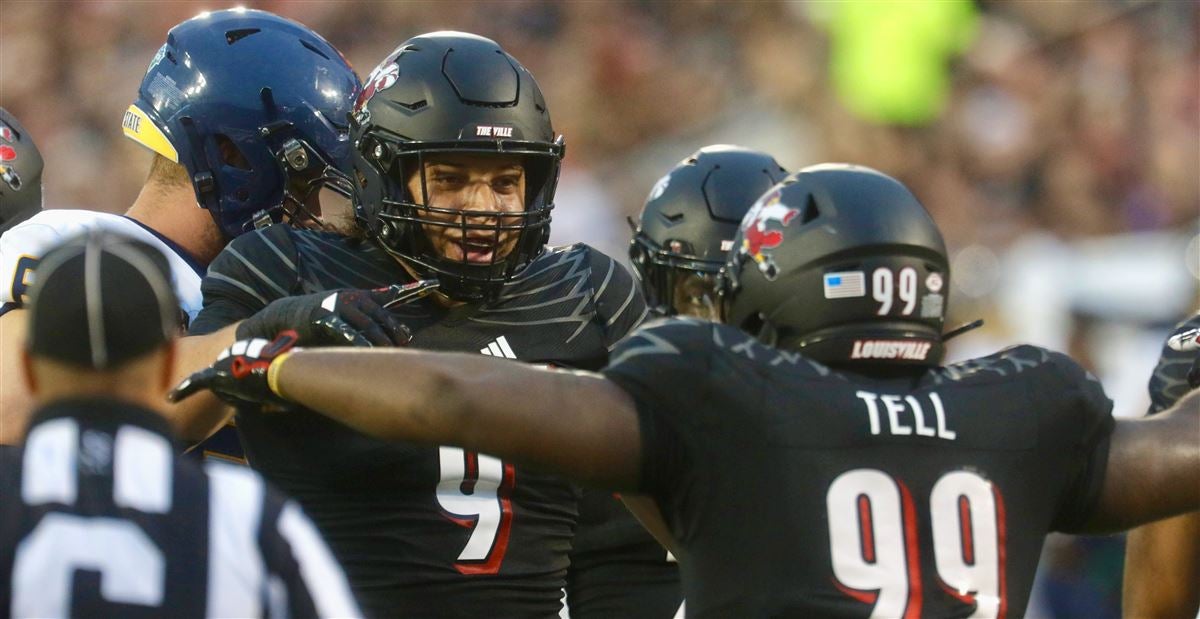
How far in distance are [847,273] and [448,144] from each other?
3.52ft

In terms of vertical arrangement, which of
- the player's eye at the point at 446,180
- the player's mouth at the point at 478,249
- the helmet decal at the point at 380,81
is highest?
the helmet decal at the point at 380,81

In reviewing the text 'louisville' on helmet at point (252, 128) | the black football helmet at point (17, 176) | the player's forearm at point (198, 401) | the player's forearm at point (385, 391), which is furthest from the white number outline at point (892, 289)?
the black football helmet at point (17, 176)

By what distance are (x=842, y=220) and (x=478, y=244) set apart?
3.13 ft

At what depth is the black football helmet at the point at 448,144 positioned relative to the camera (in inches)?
139

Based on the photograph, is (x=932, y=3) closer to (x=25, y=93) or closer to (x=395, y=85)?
(x=25, y=93)

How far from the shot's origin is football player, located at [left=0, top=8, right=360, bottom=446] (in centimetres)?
420

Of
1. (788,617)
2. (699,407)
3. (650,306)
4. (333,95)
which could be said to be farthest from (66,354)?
(650,306)

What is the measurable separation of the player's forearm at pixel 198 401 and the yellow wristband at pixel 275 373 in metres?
0.50

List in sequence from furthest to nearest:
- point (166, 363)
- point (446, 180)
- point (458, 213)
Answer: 1. point (446, 180)
2. point (458, 213)
3. point (166, 363)

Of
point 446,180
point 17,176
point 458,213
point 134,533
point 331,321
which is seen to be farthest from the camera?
point 17,176

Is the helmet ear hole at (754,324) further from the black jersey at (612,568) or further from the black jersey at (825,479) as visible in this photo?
the black jersey at (612,568)

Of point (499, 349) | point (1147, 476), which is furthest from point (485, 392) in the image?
point (1147, 476)

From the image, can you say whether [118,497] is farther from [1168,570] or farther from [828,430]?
[1168,570]

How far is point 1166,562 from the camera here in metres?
3.99
